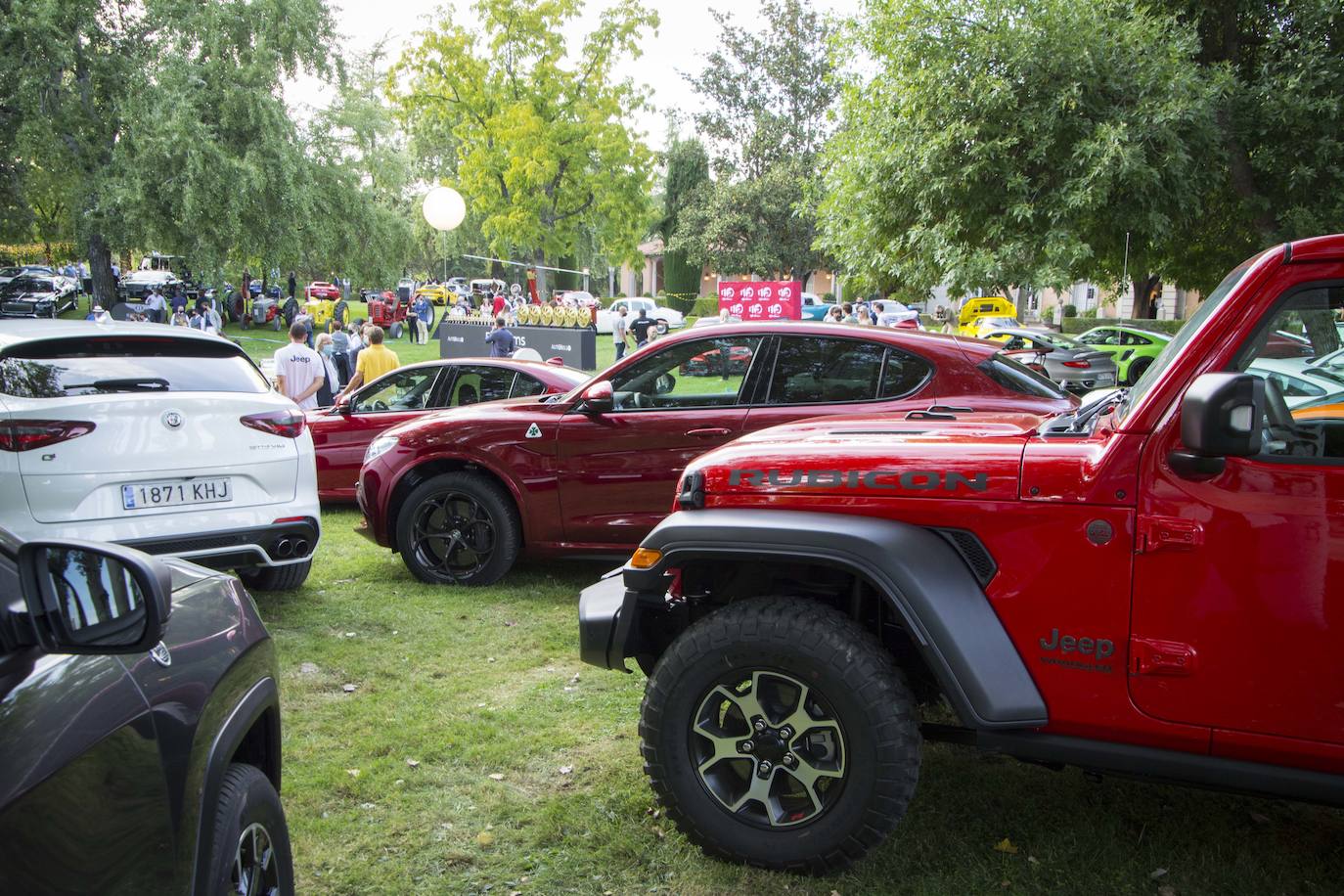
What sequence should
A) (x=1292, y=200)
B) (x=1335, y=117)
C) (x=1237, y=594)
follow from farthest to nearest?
(x=1292, y=200) < (x=1335, y=117) < (x=1237, y=594)

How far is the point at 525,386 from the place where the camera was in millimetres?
8867

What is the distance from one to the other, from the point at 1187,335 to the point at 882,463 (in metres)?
0.94

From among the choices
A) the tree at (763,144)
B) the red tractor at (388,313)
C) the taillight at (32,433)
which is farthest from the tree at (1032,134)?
the tree at (763,144)

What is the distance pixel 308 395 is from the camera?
11133 mm

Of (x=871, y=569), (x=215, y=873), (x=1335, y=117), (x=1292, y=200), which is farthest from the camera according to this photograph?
(x=1292, y=200)

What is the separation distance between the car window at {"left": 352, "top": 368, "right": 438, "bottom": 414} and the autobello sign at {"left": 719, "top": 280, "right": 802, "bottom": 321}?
19928 mm

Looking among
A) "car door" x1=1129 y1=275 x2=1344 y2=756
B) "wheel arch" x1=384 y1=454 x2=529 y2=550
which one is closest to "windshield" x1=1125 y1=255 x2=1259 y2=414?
"car door" x1=1129 y1=275 x2=1344 y2=756

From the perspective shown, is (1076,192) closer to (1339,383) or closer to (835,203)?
(835,203)

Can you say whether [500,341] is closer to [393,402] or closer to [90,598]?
[393,402]

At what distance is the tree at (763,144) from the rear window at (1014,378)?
44.0 meters

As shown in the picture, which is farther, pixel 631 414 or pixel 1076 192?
pixel 1076 192

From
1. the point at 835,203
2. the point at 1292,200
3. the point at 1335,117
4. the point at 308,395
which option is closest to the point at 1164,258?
the point at 1292,200

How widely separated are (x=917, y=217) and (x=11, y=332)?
12.6 metres

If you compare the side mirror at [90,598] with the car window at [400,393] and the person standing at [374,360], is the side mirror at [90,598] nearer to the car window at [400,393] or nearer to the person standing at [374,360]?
the car window at [400,393]
